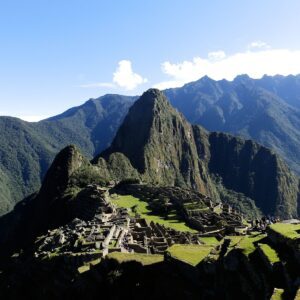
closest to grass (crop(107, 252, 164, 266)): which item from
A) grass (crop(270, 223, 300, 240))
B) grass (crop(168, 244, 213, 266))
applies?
grass (crop(168, 244, 213, 266))

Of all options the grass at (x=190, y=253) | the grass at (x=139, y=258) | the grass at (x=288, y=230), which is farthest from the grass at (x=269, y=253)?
the grass at (x=139, y=258)

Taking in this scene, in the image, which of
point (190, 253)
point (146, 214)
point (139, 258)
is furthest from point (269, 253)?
point (146, 214)

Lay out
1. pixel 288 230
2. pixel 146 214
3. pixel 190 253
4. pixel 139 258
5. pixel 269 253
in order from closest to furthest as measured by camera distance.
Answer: pixel 269 253 < pixel 288 230 < pixel 190 253 < pixel 139 258 < pixel 146 214

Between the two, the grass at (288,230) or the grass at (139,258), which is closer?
the grass at (288,230)

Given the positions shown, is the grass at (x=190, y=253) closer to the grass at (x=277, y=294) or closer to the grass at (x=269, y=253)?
the grass at (x=269, y=253)

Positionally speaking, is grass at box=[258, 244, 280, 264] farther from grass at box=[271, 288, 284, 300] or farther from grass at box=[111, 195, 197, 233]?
grass at box=[111, 195, 197, 233]

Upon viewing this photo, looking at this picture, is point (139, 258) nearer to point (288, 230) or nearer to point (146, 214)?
point (288, 230)

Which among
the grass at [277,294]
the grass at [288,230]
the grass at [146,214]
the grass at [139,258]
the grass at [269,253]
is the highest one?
the grass at [288,230]
